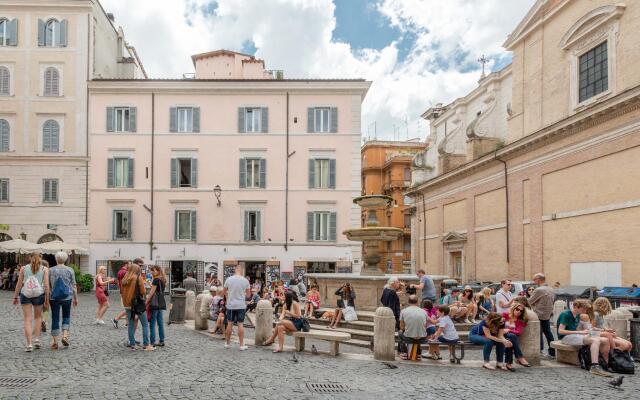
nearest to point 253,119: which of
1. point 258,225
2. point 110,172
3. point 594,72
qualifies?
point 258,225

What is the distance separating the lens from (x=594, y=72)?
23.9 metres

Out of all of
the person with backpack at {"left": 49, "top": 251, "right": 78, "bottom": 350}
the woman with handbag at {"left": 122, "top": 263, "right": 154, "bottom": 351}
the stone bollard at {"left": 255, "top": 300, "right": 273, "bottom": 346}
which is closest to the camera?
the person with backpack at {"left": 49, "top": 251, "right": 78, "bottom": 350}

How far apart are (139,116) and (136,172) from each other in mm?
3052

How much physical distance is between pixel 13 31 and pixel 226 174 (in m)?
13.7

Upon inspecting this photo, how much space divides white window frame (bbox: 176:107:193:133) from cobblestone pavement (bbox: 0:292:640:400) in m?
22.7

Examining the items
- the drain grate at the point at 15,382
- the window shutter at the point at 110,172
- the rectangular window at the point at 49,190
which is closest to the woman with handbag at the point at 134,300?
the drain grate at the point at 15,382

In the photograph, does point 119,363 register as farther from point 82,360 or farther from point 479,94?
point 479,94

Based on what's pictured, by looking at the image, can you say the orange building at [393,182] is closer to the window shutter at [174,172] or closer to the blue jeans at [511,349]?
the window shutter at [174,172]

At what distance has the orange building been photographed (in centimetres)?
5841

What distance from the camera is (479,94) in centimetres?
3922

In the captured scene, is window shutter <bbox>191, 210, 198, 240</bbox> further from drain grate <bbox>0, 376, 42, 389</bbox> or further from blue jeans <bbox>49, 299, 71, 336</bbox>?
drain grate <bbox>0, 376, 42, 389</bbox>

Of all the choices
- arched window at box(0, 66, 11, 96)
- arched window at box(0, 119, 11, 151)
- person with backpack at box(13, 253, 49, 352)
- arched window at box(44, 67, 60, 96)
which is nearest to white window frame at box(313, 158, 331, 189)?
arched window at box(44, 67, 60, 96)

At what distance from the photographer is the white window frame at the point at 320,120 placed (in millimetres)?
33875

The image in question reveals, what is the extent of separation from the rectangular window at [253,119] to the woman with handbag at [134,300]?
23.0 metres
